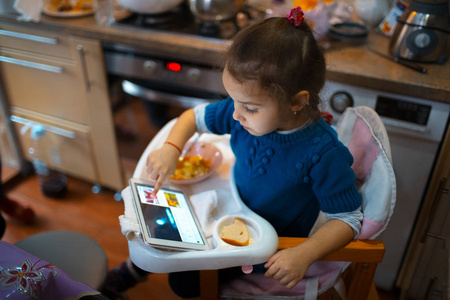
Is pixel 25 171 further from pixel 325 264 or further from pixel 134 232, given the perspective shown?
pixel 325 264

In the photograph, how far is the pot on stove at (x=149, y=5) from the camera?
1.54m

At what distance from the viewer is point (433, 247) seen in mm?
1060

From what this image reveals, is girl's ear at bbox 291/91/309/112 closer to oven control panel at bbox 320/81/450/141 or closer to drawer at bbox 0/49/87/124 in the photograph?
oven control panel at bbox 320/81/450/141

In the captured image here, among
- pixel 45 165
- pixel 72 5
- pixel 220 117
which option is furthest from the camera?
pixel 45 165

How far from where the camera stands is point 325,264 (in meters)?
0.93

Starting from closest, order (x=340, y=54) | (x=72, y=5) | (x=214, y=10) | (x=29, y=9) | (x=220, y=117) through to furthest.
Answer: (x=220, y=117)
(x=340, y=54)
(x=214, y=10)
(x=29, y=9)
(x=72, y=5)

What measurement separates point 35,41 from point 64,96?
0.25 metres

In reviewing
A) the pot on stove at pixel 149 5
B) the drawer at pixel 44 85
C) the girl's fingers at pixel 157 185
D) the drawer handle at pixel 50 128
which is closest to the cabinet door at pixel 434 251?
the girl's fingers at pixel 157 185

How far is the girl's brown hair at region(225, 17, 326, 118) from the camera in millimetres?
724

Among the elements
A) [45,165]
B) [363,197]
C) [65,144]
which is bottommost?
[45,165]

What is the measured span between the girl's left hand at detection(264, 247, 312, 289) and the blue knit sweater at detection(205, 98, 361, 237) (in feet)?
0.44

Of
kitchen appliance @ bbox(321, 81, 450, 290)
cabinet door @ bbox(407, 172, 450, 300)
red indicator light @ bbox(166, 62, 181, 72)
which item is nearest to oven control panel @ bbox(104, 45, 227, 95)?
red indicator light @ bbox(166, 62, 181, 72)

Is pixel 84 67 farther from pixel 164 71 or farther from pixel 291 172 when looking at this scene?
pixel 291 172

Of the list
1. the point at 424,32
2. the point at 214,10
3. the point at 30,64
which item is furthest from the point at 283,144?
the point at 30,64
